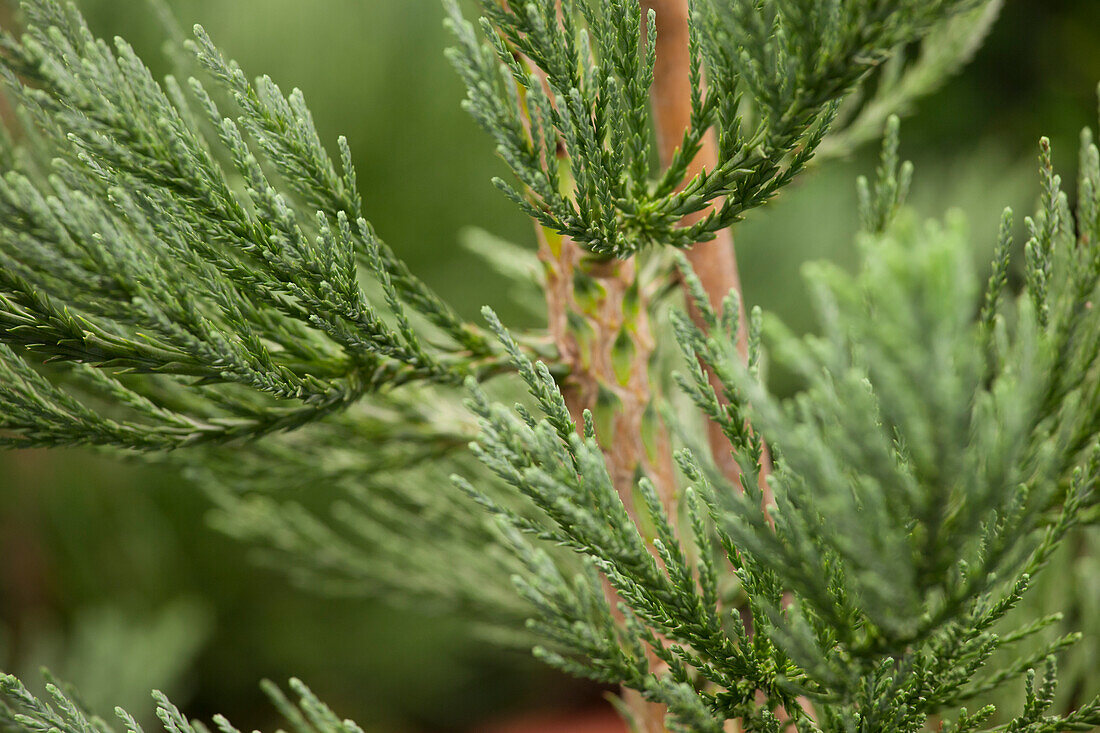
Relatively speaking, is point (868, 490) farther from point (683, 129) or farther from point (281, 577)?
point (281, 577)

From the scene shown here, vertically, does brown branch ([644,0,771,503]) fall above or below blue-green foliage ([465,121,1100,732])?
above

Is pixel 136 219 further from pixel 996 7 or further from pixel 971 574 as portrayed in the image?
pixel 996 7

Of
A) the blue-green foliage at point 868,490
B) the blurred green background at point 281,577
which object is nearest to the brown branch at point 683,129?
the blue-green foliage at point 868,490

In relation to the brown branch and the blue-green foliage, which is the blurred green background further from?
the blue-green foliage

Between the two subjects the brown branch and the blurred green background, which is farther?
the blurred green background

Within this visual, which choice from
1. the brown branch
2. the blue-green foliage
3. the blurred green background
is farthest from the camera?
the blurred green background

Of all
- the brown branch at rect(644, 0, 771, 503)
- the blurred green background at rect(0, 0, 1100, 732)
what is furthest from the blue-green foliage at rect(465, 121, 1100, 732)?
the blurred green background at rect(0, 0, 1100, 732)

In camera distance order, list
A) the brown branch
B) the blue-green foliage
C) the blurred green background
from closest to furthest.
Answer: the blue-green foliage → the brown branch → the blurred green background

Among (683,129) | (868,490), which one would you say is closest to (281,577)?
(683,129)
